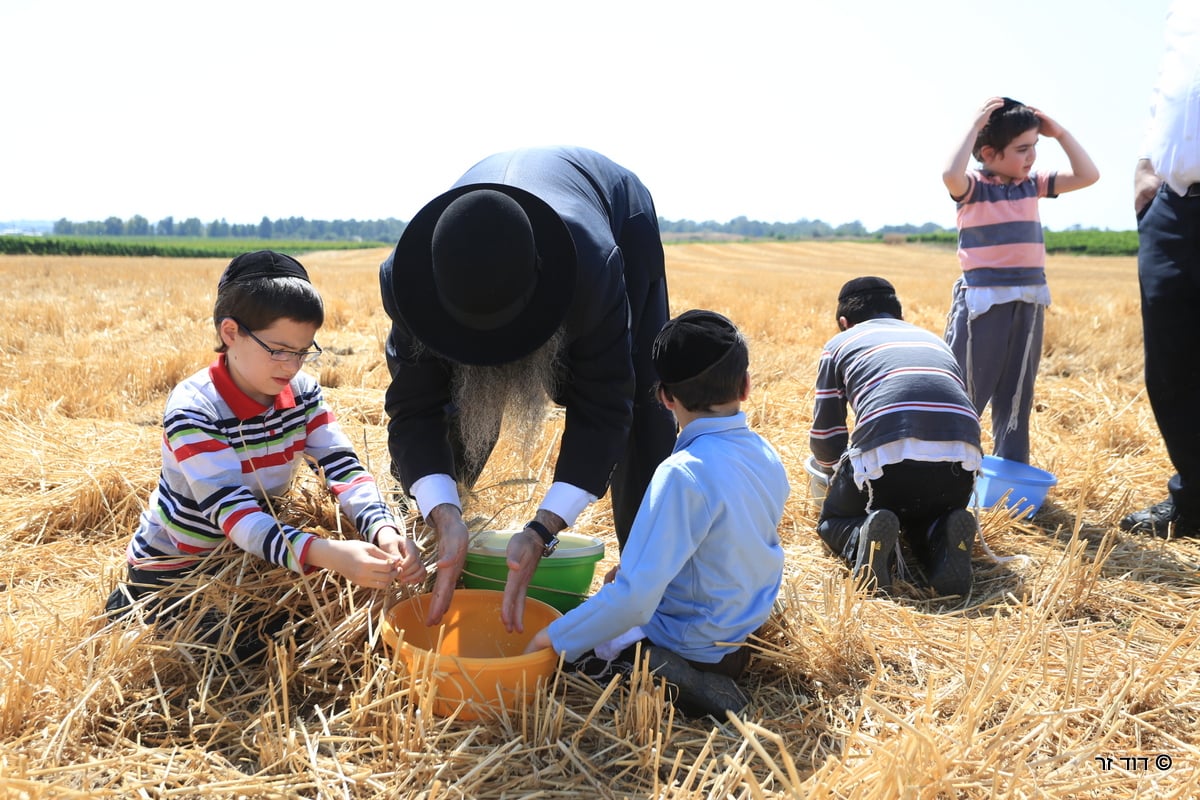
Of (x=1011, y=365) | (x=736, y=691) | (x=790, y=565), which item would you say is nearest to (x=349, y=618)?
(x=736, y=691)

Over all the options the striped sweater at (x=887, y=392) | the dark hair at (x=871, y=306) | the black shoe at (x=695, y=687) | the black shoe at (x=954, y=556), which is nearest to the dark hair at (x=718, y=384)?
the black shoe at (x=695, y=687)

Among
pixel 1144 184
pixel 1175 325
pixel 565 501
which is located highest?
pixel 1144 184

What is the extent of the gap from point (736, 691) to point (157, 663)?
1.61m

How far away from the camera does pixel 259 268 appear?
250 cm

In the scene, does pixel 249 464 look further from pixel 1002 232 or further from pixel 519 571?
pixel 1002 232

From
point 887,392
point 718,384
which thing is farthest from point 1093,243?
point 718,384

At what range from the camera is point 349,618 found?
241 cm

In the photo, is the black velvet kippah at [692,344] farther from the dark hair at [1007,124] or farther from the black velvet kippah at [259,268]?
the dark hair at [1007,124]

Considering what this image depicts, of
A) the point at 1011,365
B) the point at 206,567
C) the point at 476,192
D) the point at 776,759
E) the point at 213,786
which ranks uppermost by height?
the point at 476,192

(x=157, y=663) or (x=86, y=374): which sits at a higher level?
(x=86, y=374)

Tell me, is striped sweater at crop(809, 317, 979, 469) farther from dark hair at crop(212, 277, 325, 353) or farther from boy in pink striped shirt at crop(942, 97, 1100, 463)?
dark hair at crop(212, 277, 325, 353)

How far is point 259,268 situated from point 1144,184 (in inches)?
151

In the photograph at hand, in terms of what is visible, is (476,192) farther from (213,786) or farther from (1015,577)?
(1015,577)

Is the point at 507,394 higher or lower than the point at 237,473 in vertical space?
higher
